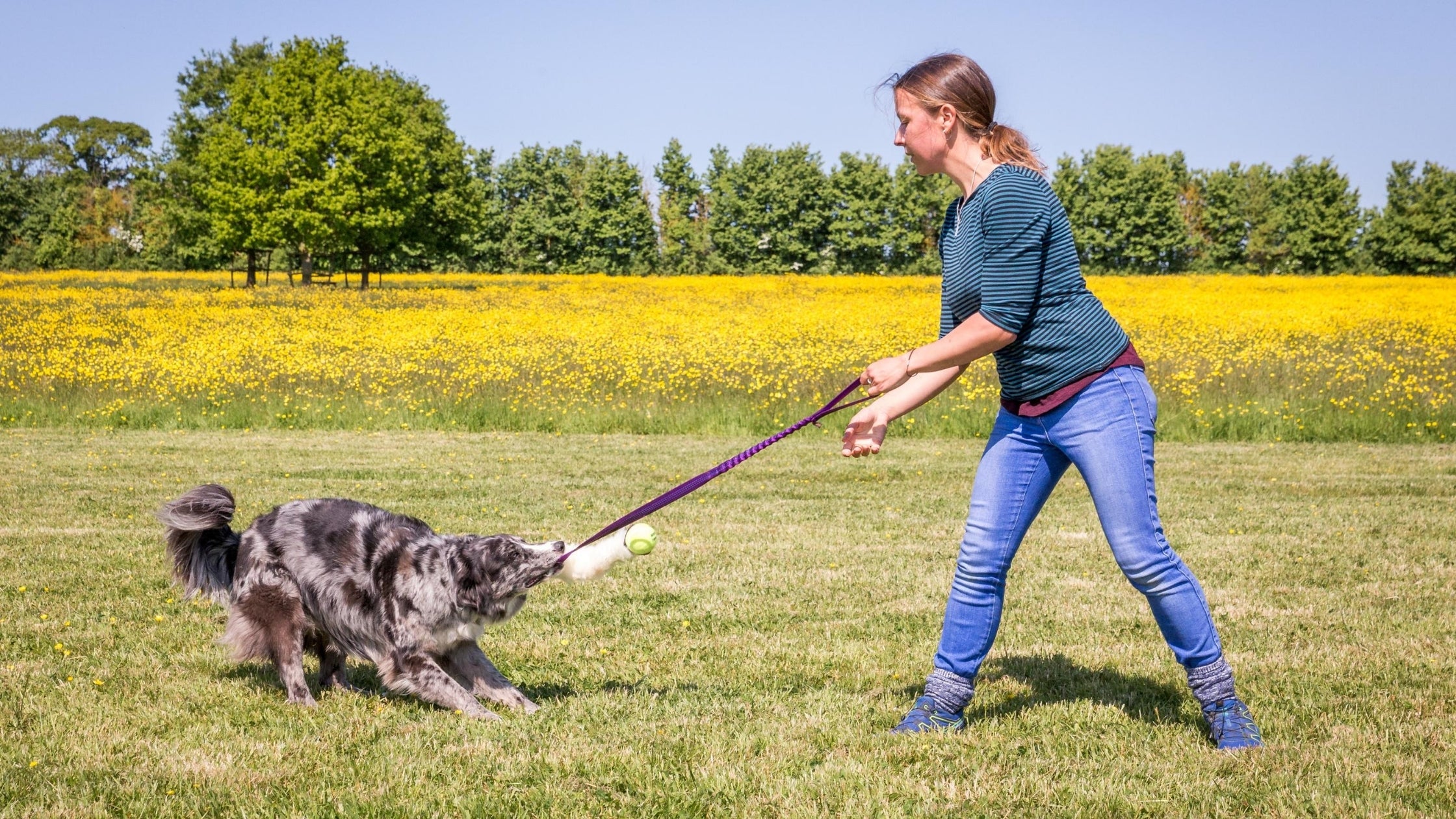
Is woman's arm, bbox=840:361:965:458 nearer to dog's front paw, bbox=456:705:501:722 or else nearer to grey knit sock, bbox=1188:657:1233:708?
grey knit sock, bbox=1188:657:1233:708

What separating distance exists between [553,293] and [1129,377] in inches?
1237

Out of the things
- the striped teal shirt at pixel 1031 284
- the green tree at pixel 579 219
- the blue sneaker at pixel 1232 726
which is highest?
the green tree at pixel 579 219

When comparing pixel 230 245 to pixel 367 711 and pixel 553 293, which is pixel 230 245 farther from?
pixel 367 711

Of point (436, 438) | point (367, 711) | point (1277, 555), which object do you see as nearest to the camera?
point (367, 711)

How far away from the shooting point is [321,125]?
125 ft

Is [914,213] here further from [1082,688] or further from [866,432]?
[866,432]

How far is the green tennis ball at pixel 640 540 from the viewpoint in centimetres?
336

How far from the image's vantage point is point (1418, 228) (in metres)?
54.2

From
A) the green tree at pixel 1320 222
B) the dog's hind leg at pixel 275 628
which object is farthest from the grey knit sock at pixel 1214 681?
the green tree at pixel 1320 222

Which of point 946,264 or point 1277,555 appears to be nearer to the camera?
point 946,264

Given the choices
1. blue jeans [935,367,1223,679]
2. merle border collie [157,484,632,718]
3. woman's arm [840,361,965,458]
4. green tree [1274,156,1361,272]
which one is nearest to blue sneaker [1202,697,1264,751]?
blue jeans [935,367,1223,679]

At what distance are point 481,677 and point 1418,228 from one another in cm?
6109

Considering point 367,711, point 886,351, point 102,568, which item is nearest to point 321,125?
point 886,351

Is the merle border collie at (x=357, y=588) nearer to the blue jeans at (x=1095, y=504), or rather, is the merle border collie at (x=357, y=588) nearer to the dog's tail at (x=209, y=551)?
the dog's tail at (x=209, y=551)
